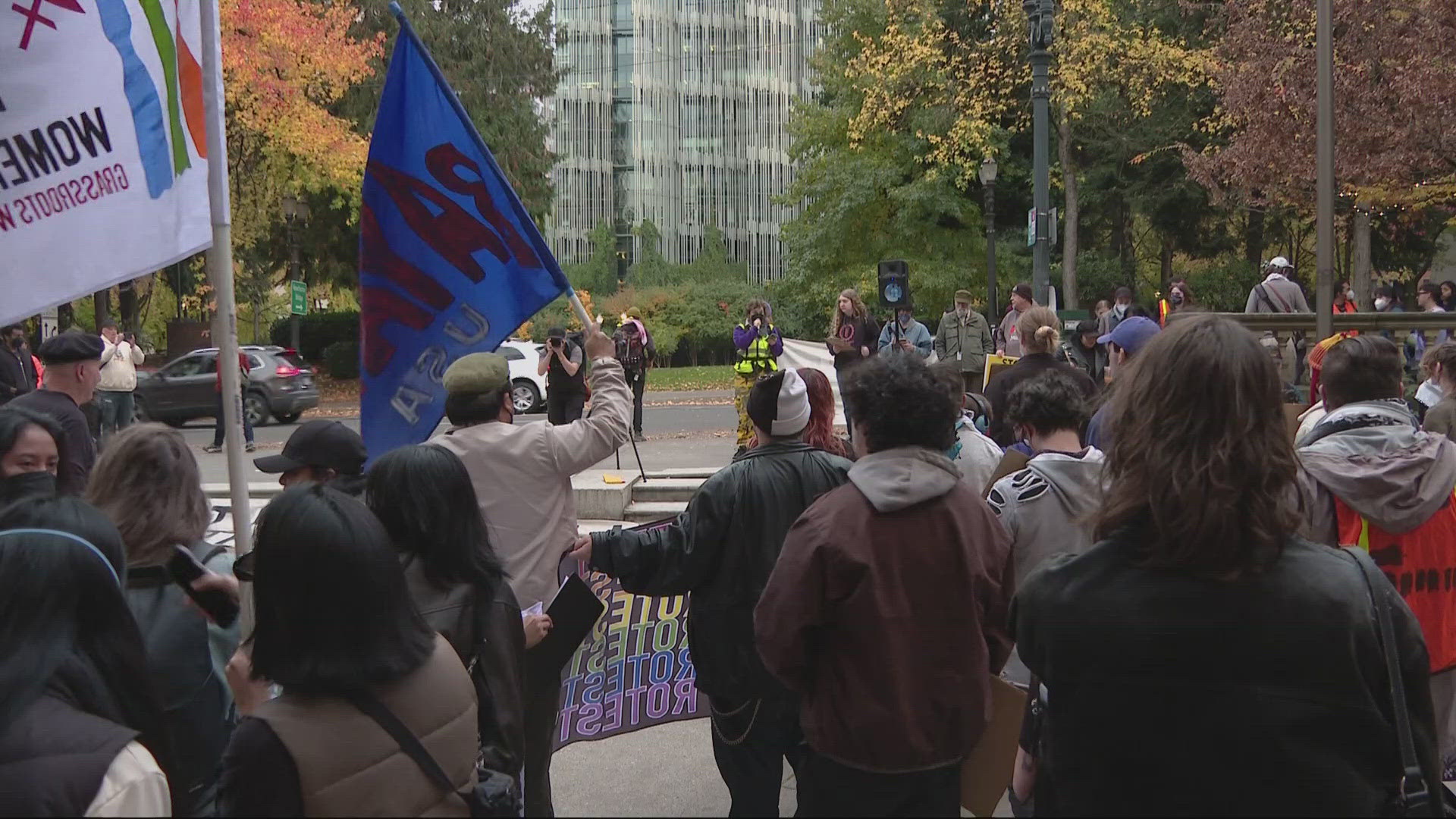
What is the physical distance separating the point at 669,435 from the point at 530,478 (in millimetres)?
16136

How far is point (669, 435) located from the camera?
20531mm

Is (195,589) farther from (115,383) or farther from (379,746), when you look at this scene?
(115,383)

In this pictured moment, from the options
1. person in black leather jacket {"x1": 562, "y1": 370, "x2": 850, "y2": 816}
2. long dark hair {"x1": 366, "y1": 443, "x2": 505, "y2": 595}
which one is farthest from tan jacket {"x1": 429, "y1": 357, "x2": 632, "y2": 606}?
long dark hair {"x1": 366, "y1": 443, "x2": 505, "y2": 595}

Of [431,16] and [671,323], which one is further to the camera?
[671,323]

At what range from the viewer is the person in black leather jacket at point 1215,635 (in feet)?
6.95

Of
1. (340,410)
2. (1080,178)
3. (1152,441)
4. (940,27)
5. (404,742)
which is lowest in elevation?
(340,410)

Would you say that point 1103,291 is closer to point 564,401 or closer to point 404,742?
point 564,401

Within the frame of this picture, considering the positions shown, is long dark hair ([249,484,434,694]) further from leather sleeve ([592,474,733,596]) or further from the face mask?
Answer: leather sleeve ([592,474,733,596])

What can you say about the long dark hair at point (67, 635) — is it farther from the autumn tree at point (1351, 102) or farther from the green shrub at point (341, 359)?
the green shrub at point (341, 359)

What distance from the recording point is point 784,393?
429 centimetres

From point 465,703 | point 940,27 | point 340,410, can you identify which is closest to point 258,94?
point 340,410

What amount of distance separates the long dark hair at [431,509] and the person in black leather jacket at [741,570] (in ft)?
3.42

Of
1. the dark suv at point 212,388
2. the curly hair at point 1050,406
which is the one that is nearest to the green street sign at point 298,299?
the dark suv at point 212,388

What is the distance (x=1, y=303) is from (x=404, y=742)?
301 centimetres
